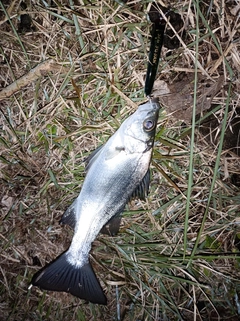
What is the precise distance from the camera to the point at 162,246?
2707 mm

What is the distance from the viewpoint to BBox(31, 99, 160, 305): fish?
6.82ft

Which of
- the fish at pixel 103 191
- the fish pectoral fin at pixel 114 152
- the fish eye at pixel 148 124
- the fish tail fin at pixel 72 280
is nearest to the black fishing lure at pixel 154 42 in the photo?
the fish at pixel 103 191

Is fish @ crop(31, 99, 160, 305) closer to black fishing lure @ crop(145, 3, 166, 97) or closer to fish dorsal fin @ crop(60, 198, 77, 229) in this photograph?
fish dorsal fin @ crop(60, 198, 77, 229)

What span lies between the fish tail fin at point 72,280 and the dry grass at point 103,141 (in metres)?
0.32

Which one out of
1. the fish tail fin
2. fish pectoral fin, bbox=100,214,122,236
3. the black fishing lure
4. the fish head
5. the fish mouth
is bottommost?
the fish tail fin

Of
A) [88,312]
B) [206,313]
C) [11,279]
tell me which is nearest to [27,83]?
[11,279]

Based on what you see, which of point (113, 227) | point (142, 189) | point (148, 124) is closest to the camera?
point (148, 124)

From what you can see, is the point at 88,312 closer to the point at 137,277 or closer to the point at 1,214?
the point at 137,277

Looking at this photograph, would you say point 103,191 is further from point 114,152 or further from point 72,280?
point 72,280

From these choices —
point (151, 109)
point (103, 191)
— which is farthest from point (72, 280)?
point (151, 109)

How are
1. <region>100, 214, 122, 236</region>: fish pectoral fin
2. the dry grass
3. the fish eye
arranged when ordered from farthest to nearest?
<region>100, 214, 122, 236</region>: fish pectoral fin → the dry grass → the fish eye

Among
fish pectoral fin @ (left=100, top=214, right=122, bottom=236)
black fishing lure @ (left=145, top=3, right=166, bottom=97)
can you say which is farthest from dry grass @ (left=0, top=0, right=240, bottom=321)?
fish pectoral fin @ (left=100, top=214, right=122, bottom=236)

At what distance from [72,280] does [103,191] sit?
0.83m

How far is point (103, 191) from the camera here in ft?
7.34
